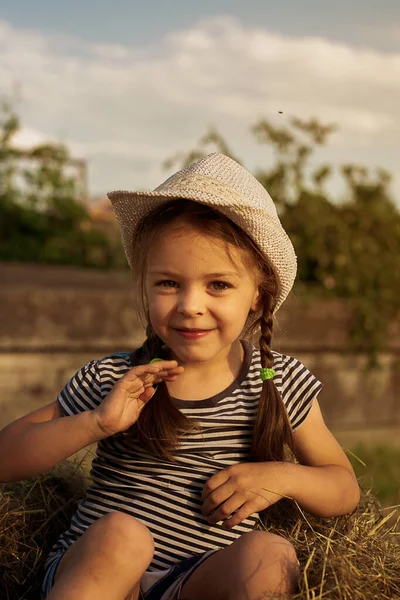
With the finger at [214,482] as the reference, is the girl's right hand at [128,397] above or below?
above

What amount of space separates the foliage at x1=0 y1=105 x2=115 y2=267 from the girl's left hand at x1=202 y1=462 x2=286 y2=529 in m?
7.04

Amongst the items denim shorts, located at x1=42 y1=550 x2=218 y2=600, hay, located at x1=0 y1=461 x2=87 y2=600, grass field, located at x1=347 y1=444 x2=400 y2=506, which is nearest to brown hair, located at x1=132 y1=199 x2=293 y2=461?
denim shorts, located at x1=42 y1=550 x2=218 y2=600

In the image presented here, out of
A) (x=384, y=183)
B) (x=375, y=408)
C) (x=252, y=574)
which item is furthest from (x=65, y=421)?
(x=384, y=183)

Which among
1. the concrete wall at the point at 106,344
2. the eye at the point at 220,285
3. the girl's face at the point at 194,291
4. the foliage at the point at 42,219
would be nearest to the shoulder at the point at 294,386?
the girl's face at the point at 194,291

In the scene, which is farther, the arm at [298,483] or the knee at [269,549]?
the arm at [298,483]

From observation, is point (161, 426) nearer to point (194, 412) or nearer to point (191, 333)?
point (194, 412)

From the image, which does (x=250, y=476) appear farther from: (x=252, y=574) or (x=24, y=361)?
(x=24, y=361)

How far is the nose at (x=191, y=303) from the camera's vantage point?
2545 mm

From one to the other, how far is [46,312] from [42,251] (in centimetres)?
335

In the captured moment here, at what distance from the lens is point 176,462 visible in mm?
2707

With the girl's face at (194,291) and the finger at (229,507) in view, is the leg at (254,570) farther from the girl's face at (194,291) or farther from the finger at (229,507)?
the girl's face at (194,291)

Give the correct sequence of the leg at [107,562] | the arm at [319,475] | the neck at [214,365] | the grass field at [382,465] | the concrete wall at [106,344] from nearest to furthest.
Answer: the leg at [107,562] → the arm at [319,475] → the neck at [214,365] → the grass field at [382,465] → the concrete wall at [106,344]

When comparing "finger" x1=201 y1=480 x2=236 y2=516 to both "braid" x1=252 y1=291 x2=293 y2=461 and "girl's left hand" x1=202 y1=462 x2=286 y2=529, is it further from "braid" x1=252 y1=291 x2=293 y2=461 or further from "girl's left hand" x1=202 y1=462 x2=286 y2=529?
"braid" x1=252 y1=291 x2=293 y2=461

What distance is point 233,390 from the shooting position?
9.30 ft
